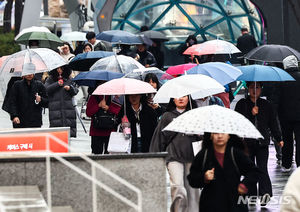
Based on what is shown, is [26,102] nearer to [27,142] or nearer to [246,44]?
[27,142]

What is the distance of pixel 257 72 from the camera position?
40.2 feet

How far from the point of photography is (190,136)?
1013cm

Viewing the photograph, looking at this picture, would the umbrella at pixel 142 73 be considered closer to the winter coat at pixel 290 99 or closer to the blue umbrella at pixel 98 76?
the blue umbrella at pixel 98 76

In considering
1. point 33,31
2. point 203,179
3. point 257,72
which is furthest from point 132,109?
point 33,31

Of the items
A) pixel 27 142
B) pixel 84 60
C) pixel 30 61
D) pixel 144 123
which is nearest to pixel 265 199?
pixel 144 123

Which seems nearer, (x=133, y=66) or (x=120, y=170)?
(x=120, y=170)

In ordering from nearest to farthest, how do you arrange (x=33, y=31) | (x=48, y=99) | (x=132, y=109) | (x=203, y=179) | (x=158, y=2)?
(x=203, y=179)
(x=132, y=109)
(x=48, y=99)
(x=33, y=31)
(x=158, y=2)

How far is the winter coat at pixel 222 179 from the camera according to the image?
8.44m

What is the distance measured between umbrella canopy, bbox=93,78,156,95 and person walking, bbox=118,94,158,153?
18cm

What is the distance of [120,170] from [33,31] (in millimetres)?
10494

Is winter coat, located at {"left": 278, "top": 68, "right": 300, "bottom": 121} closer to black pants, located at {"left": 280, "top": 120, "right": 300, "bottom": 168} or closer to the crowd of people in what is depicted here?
the crowd of people

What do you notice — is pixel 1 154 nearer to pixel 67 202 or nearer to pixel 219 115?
pixel 67 202

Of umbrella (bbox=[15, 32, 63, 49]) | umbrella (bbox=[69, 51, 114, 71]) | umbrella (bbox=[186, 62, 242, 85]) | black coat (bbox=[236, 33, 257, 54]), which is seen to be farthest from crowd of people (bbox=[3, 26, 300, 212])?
black coat (bbox=[236, 33, 257, 54])

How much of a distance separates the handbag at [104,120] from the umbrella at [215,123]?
3217 mm
